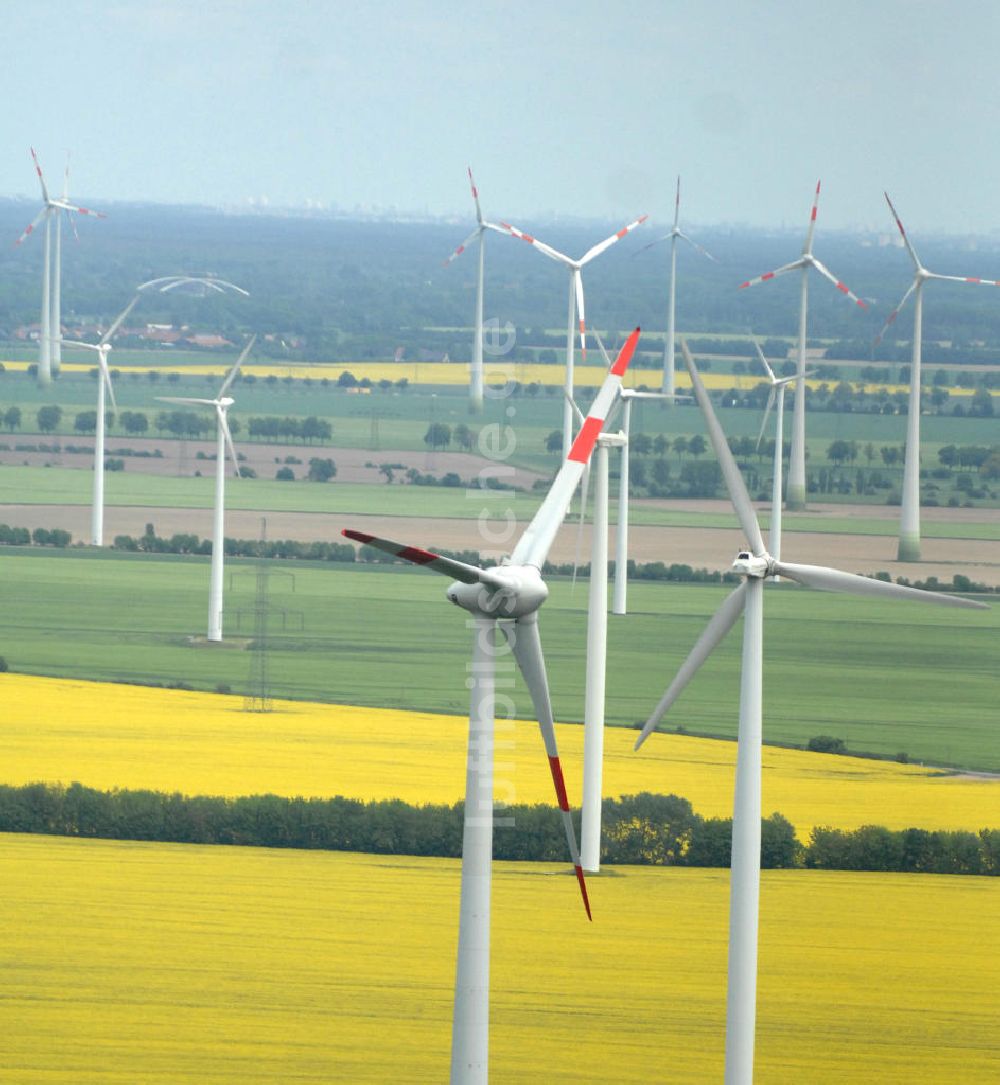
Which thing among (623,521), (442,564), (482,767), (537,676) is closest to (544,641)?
(623,521)

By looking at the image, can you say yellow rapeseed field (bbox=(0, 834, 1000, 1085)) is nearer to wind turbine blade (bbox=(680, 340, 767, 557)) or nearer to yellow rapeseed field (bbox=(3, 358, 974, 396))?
wind turbine blade (bbox=(680, 340, 767, 557))

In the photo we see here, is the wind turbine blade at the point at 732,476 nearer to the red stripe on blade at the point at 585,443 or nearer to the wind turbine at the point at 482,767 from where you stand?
the red stripe on blade at the point at 585,443

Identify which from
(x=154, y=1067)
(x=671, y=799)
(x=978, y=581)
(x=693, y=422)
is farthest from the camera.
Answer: (x=693, y=422)

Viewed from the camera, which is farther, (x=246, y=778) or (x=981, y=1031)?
(x=246, y=778)

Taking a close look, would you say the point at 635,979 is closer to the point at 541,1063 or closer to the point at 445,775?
the point at 541,1063

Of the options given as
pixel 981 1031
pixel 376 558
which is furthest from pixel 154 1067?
pixel 376 558

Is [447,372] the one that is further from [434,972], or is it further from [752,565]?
[752,565]

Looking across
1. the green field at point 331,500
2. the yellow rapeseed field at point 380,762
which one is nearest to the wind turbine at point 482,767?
the yellow rapeseed field at point 380,762

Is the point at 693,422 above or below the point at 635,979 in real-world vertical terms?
above
